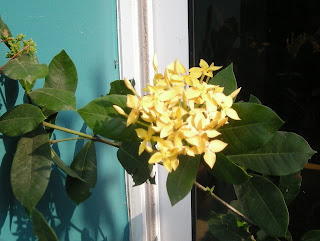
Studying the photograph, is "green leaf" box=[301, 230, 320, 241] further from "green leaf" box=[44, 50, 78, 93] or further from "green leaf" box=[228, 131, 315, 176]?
"green leaf" box=[44, 50, 78, 93]

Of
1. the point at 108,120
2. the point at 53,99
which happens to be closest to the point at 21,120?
the point at 53,99

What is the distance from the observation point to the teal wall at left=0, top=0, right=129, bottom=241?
0.78 metres

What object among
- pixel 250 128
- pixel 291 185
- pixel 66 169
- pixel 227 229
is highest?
pixel 250 128

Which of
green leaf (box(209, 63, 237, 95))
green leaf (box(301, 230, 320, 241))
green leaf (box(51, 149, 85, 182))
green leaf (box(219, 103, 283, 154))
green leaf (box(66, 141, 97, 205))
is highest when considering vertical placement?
green leaf (box(209, 63, 237, 95))

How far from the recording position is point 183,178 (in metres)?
0.59

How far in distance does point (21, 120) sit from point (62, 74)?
0.17 metres

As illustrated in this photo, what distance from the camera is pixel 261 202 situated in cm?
69

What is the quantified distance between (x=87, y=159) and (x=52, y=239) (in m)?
0.29

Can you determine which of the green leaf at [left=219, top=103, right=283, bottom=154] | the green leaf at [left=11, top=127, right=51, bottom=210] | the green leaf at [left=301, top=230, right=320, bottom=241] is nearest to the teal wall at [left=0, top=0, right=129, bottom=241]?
the green leaf at [left=11, top=127, right=51, bottom=210]

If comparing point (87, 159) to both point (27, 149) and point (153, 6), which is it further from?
point (153, 6)

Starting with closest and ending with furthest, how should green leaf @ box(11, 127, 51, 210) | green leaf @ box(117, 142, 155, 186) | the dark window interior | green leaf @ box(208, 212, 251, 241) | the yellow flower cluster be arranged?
the yellow flower cluster → green leaf @ box(11, 127, 51, 210) → green leaf @ box(117, 142, 155, 186) → green leaf @ box(208, 212, 251, 241) → the dark window interior

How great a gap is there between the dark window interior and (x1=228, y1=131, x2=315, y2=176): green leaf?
1.63 feet

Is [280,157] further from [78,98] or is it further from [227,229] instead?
[78,98]

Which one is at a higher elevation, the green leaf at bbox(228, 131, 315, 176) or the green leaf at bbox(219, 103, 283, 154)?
the green leaf at bbox(219, 103, 283, 154)
